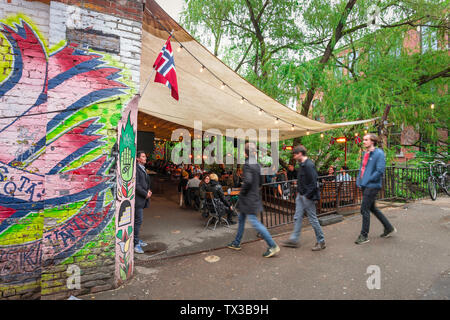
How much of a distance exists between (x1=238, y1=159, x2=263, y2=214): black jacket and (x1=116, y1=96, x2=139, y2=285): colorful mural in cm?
181

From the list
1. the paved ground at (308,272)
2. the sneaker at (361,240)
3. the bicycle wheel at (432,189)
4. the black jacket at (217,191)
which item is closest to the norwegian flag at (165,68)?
the paved ground at (308,272)

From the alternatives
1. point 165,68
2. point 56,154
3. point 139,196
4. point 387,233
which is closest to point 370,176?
point 387,233

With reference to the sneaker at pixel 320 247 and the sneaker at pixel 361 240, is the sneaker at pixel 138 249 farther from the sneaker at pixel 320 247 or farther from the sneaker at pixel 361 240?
the sneaker at pixel 361 240

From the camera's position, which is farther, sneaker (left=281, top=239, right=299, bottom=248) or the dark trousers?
sneaker (left=281, top=239, right=299, bottom=248)

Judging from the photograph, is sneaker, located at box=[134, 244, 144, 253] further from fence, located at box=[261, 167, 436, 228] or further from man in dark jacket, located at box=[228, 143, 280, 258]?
fence, located at box=[261, 167, 436, 228]

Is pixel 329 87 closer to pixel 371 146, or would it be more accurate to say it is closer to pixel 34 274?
pixel 371 146

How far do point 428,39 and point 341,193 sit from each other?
9.37 m

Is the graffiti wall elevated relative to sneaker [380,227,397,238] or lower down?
elevated

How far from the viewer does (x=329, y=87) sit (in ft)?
27.0

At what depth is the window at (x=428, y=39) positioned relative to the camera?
10.3m

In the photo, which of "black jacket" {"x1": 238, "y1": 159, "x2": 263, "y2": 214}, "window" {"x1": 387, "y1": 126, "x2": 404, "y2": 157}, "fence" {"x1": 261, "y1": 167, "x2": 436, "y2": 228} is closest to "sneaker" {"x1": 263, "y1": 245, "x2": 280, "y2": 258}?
"black jacket" {"x1": 238, "y1": 159, "x2": 263, "y2": 214}

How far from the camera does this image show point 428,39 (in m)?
10.6

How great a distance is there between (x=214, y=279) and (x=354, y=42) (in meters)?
11.3

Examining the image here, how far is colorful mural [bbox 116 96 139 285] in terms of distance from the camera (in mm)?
3222
